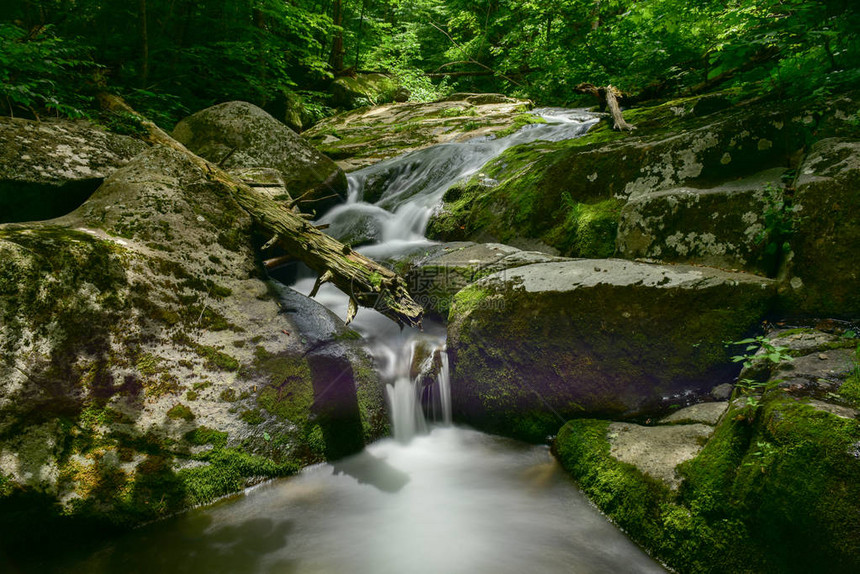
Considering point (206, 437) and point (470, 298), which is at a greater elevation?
point (470, 298)

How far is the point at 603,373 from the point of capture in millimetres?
3443

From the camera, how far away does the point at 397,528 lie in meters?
2.92

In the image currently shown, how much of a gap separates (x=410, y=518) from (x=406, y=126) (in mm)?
12382

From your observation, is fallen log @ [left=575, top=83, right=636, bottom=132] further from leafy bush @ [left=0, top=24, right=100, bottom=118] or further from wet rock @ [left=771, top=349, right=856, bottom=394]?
leafy bush @ [left=0, top=24, right=100, bottom=118]

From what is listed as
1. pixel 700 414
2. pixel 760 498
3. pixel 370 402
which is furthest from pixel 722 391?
pixel 370 402

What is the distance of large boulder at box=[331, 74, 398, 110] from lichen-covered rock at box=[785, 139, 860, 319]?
16502 mm

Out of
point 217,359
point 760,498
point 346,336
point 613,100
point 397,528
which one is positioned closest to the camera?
point 760,498

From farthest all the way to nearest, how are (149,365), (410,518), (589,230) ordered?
(589,230) < (149,365) < (410,518)

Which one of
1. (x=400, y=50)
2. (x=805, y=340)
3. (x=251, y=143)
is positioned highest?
(x=400, y=50)

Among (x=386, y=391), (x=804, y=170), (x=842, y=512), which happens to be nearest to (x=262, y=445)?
(x=386, y=391)

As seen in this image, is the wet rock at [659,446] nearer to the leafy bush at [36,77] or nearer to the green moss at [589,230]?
the green moss at [589,230]

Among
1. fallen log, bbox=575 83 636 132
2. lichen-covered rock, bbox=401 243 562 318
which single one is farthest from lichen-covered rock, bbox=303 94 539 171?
lichen-covered rock, bbox=401 243 562 318

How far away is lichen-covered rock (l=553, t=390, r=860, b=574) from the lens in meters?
1.77

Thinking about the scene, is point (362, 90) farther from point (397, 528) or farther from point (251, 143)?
point (397, 528)
